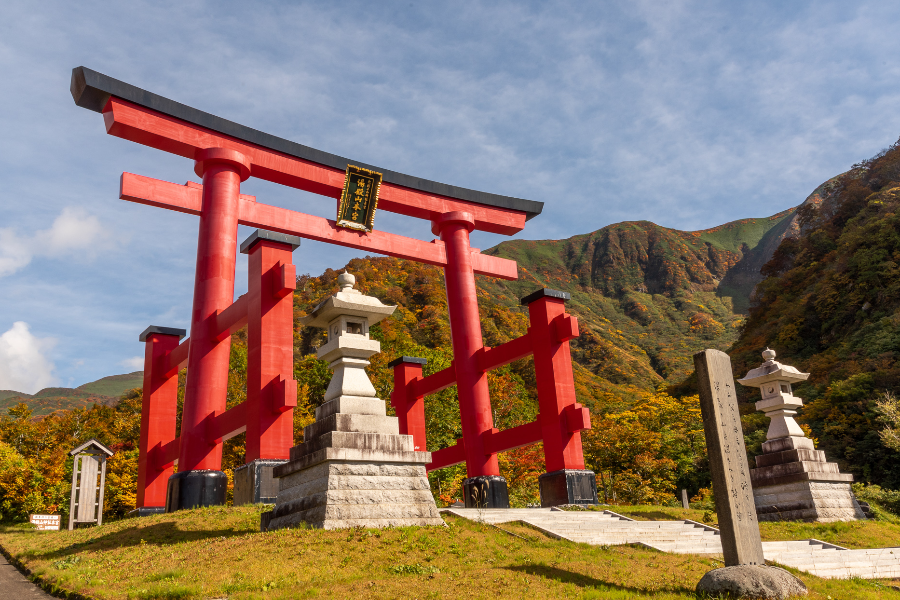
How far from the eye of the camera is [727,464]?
6504mm

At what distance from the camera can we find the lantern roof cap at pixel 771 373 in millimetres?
14070

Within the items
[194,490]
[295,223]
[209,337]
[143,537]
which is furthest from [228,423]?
[295,223]

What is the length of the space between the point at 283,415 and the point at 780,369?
1095 cm

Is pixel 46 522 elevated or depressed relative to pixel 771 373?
depressed

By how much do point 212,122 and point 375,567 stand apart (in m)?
11.8

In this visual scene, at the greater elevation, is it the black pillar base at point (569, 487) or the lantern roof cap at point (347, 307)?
the lantern roof cap at point (347, 307)

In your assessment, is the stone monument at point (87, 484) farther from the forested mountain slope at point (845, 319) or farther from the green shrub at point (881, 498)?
the forested mountain slope at point (845, 319)

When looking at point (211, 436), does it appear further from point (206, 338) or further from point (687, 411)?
point (687, 411)

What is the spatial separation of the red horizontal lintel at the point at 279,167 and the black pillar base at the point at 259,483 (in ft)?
→ 24.4

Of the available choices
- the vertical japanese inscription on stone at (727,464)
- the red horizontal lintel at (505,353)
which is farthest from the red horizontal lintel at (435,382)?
the vertical japanese inscription on stone at (727,464)

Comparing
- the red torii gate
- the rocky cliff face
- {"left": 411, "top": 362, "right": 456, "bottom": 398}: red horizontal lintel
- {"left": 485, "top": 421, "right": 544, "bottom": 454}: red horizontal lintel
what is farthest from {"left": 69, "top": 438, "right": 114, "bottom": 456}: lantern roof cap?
the rocky cliff face

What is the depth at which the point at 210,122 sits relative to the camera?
A: 14.6 meters

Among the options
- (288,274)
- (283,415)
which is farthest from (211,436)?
(288,274)

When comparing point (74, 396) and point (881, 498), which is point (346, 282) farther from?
point (74, 396)
